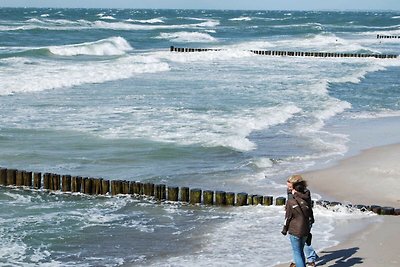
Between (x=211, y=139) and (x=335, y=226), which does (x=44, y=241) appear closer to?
(x=335, y=226)

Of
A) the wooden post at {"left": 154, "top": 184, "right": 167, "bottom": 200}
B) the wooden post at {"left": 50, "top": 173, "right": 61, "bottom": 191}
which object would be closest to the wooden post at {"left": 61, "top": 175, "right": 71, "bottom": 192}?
the wooden post at {"left": 50, "top": 173, "right": 61, "bottom": 191}

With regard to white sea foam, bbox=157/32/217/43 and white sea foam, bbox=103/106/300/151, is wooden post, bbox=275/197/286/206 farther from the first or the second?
white sea foam, bbox=157/32/217/43

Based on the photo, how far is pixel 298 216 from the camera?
10.3 m

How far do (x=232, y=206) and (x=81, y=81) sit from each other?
2545cm

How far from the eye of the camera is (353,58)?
65875 mm

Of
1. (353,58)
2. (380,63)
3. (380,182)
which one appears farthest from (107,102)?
(353,58)

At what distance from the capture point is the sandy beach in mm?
12273

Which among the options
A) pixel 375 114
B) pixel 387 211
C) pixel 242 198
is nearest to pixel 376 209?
pixel 387 211

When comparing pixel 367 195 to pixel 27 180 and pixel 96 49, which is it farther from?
pixel 96 49

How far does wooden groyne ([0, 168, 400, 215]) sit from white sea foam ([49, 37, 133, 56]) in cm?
4534

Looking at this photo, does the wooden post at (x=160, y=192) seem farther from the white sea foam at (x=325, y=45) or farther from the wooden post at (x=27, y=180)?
the white sea foam at (x=325, y=45)

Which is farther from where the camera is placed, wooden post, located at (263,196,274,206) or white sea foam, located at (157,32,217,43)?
white sea foam, located at (157,32,217,43)

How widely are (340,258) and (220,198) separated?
4235 millimetres

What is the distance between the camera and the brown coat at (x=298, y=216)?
1023 centimetres
